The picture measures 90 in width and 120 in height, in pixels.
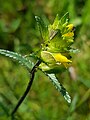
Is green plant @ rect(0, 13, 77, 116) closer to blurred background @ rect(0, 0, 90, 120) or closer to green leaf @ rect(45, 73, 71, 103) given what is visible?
green leaf @ rect(45, 73, 71, 103)

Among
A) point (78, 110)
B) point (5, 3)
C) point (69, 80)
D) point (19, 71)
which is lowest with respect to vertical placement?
point (78, 110)

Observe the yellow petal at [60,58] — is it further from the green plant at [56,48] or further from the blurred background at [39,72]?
the blurred background at [39,72]

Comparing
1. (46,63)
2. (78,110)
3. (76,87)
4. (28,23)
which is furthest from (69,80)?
(46,63)

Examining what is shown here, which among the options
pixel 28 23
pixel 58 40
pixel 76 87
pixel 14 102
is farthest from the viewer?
pixel 28 23

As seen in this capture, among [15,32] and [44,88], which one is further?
[15,32]

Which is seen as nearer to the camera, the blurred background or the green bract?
the green bract

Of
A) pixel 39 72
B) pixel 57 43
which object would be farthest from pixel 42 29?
pixel 39 72

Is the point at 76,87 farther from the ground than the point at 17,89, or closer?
closer

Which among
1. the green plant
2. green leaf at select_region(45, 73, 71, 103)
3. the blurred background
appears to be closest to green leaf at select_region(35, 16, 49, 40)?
the green plant

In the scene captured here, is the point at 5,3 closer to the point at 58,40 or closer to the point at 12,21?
the point at 12,21
